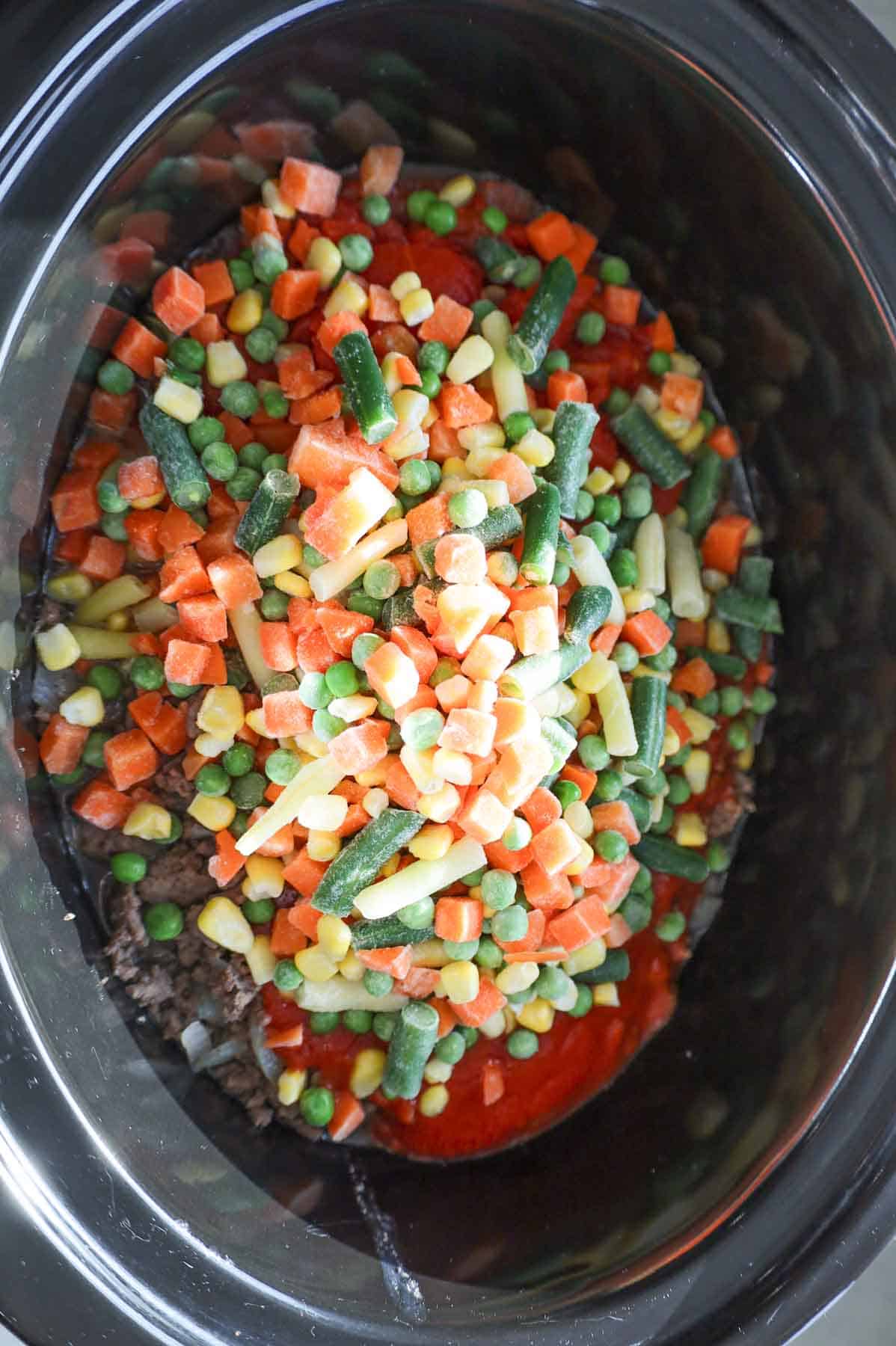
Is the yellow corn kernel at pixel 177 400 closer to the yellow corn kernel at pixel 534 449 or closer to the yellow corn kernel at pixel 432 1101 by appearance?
the yellow corn kernel at pixel 534 449

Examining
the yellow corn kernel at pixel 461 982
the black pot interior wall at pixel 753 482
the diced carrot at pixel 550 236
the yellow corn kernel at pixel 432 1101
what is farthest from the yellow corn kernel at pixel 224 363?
the yellow corn kernel at pixel 432 1101

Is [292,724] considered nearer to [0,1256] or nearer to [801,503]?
[0,1256]

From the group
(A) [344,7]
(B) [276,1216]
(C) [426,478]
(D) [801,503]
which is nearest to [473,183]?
(A) [344,7]

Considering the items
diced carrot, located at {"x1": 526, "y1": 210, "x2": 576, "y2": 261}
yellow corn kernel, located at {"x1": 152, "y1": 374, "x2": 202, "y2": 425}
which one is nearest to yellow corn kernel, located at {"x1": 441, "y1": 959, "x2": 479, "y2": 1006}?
yellow corn kernel, located at {"x1": 152, "y1": 374, "x2": 202, "y2": 425}

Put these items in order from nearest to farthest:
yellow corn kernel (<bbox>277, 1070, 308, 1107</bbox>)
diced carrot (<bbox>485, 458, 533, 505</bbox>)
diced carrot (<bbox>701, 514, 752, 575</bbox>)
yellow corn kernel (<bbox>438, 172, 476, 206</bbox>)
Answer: diced carrot (<bbox>485, 458, 533, 505</bbox>) < yellow corn kernel (<bbox>277, 1070, 308, 1107</bbox>) < yellow corn kernel (<bbox>438, 172, 476, 206</bbox>) < diced carrot (<bbox>701, 514, 752, 575</bbox>)

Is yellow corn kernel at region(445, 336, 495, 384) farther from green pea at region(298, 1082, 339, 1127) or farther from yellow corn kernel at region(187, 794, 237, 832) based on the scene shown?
green pea at region(298, 1082, 339, 1127)

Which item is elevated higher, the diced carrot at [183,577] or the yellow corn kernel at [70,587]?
the diced carrot at [183,577]
